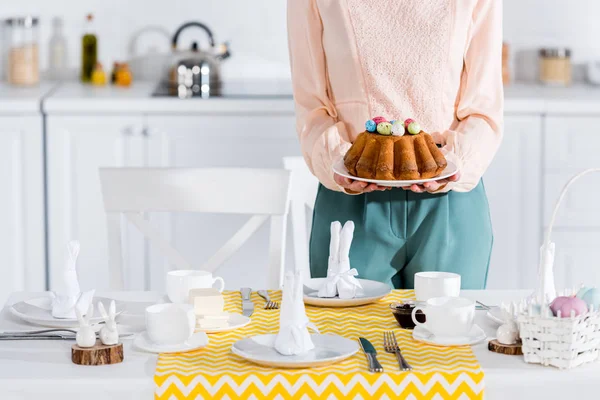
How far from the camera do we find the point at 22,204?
Answer: 304 centimetres

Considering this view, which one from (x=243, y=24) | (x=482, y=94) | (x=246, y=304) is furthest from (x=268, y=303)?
(x=243, y=24)

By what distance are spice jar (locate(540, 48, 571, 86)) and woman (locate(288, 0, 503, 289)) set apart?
1701 millimetres

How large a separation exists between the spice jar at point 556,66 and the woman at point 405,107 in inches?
67.0

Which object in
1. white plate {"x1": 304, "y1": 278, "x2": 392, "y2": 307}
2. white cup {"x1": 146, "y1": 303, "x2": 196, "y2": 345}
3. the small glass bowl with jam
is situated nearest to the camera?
white cup {"x1": 146, "y1": 303, "x2": 196, "y2": 345}

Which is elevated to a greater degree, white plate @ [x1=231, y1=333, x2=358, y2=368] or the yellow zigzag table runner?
white plate @ [x1=231, y1=333, x2=358, y2=368]

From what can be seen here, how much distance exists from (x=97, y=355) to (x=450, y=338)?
464 mm

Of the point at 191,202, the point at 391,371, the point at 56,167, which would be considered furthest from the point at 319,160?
the point at 56,167

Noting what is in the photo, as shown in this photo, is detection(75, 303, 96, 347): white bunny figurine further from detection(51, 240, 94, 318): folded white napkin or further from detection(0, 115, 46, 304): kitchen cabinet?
detection(0, 115, 46, 304): kitchen cabinet

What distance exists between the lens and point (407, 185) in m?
1.61

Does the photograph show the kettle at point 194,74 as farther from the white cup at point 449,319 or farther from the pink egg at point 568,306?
the pink egg at point 568,306

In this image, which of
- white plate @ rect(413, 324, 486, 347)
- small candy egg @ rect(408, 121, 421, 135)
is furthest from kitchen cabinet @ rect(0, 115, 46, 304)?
white plate @ rect(413, 324, 486, 347)

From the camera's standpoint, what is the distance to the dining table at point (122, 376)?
1.18 meters

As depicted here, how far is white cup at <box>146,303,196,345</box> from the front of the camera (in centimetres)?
129

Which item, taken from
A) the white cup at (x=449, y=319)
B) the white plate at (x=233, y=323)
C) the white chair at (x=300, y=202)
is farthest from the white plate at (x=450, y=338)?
the white chair at (x=300, y=202)
